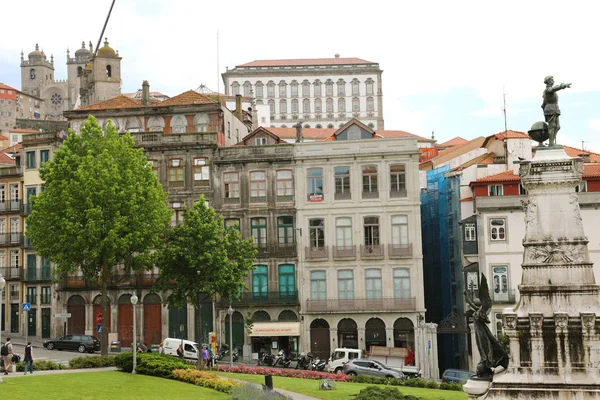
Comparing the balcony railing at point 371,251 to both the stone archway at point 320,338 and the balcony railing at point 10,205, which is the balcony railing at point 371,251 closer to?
the stone archway at point 320,338

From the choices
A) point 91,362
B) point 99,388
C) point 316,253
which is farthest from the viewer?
point 316,253

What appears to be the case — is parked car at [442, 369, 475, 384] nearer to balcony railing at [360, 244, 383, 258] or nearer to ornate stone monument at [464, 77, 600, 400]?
balcony railing at [360, 244, 383, 258]

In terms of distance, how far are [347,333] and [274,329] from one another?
4809 millimetres

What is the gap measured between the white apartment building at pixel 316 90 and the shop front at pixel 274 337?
96940 mm

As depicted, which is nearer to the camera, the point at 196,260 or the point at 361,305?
the point at 196,260

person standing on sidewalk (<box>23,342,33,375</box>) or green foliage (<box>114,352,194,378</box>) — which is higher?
person standing on sidewalk (<box>23,342,33,375</box>)

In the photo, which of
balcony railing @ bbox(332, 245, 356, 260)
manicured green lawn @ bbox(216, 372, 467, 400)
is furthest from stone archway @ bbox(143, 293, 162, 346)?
manicured green lawn @ bbox(216, 372, 467, 400)

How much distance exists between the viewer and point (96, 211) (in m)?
46.1

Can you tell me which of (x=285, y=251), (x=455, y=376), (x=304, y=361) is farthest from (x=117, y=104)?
(x=455, y=376)

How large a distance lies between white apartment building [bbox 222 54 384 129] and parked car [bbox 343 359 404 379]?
109416 millimetres

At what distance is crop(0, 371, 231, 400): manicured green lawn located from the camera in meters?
32.1

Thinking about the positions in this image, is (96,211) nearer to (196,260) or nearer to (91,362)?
(196,260)

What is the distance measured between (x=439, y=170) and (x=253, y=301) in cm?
2102

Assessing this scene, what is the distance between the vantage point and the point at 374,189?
60188 mm
